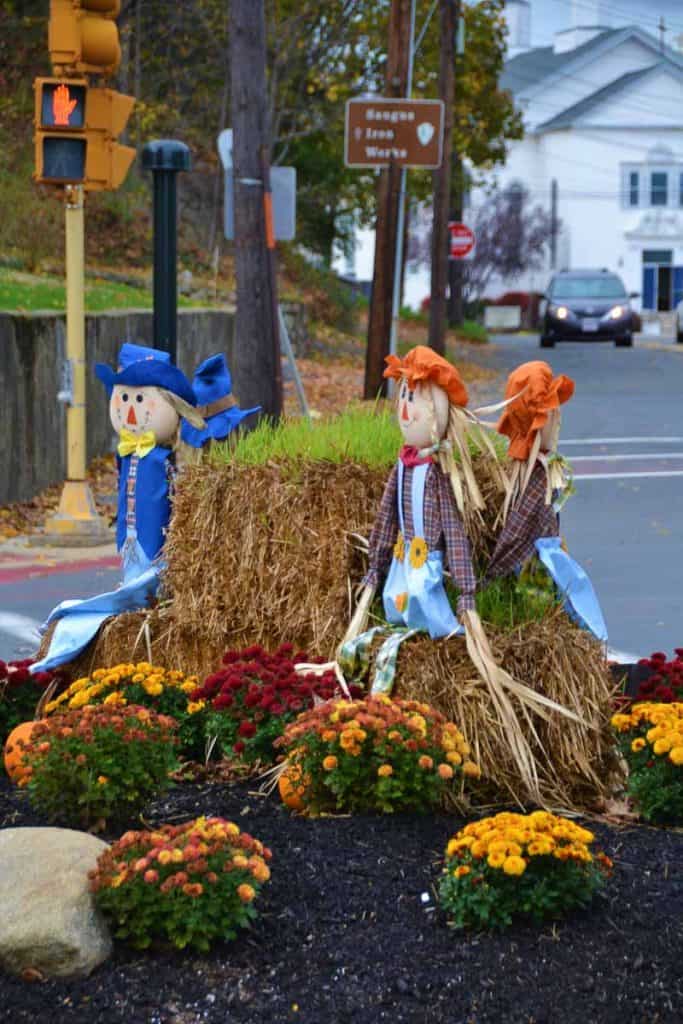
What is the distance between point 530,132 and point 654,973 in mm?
73165

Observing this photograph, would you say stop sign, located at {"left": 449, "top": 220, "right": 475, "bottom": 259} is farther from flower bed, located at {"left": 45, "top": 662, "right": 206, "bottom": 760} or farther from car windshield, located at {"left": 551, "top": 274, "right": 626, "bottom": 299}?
flower bed, located at {"left": 45, "top": 662, "right": 206, "bottom": 760}

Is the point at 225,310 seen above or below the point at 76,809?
above

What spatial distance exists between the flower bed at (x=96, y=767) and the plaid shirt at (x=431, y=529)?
1145 millimetres

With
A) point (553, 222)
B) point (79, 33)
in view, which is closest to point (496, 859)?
point (79, 33)

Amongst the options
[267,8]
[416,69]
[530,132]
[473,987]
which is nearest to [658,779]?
[473,987]

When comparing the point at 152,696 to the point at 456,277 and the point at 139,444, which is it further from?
the point at 456,277

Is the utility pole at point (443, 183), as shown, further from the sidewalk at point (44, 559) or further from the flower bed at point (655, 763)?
the flower bed at point (655, 763)

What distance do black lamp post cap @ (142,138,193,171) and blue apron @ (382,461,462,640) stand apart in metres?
5.92

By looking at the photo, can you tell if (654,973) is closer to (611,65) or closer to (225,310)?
(225,310)

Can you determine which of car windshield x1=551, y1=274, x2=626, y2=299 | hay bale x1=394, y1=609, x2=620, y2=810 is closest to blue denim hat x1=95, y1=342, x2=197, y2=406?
hay bale x1=394, y1=609, x2=620, y2=810

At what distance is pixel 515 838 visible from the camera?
4.02 meters

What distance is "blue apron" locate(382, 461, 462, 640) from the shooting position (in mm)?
5344

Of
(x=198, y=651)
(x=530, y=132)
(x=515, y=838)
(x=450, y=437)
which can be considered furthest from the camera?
(x=530, y=132)

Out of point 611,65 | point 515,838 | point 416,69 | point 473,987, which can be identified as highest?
point 611,65
